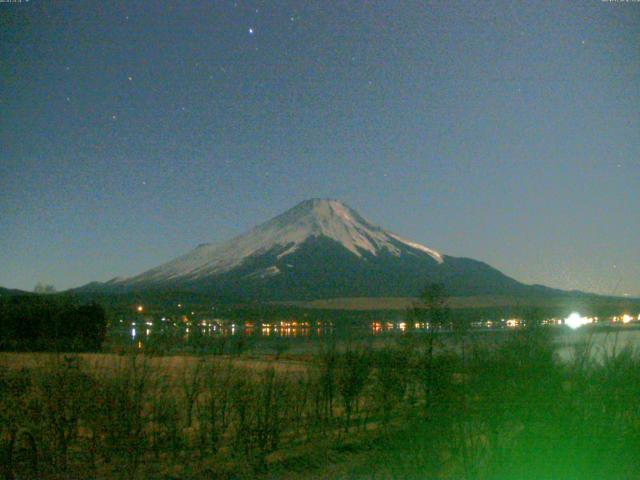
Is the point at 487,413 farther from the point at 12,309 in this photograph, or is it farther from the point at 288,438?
the point at 12,309

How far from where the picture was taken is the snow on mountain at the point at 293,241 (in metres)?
152

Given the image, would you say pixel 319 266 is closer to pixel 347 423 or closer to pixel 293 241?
pixel 293 241

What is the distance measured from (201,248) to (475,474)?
191759 mm

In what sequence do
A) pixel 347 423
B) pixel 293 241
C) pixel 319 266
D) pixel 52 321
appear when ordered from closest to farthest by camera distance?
1. pixel 347 423
2. pixel 52 321
3. pixel 319 266
4. pixel 293 241

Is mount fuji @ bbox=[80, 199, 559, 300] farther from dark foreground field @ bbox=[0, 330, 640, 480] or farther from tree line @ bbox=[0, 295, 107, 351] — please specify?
dark foreground field @ bbox=[0, 330, 640, 480]

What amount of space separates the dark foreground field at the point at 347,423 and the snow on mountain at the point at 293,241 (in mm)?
123362

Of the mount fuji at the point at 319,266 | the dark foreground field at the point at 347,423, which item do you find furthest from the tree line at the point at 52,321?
the mount fuji at the point at 319,266

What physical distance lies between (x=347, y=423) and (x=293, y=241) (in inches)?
5901

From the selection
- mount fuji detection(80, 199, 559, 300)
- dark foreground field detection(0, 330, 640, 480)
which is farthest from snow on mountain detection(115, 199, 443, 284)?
dark foreground field detection(0, 330, 640, 480)

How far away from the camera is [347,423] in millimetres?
12391

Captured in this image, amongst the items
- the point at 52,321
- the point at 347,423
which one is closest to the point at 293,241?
the point at 52,321

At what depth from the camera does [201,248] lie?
196 metres

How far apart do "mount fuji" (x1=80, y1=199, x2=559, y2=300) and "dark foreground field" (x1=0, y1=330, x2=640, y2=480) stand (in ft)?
259

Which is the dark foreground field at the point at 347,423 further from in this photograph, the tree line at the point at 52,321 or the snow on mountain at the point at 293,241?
the snow on mountain at the point at 293,241
